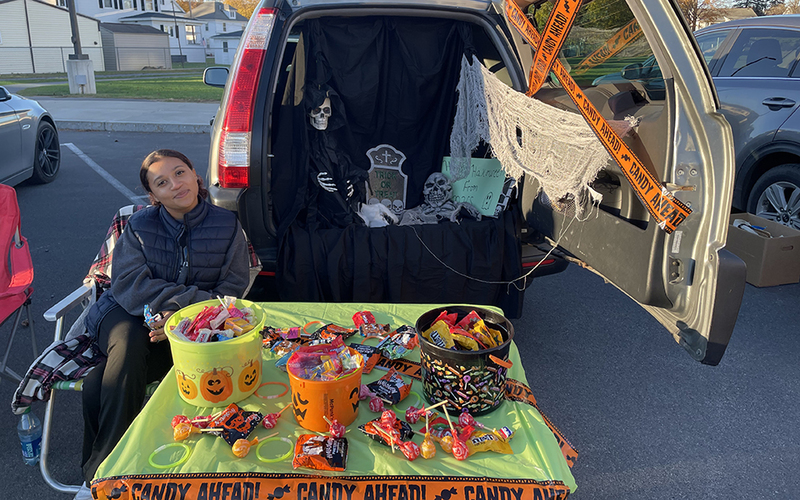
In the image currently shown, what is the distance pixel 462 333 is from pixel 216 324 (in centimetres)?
75

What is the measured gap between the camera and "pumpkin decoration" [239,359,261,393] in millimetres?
1647

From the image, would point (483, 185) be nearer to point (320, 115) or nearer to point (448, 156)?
point (448, 156)

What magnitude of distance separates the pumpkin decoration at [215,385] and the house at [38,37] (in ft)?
113

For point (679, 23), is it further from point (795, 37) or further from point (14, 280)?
point (795, 37)

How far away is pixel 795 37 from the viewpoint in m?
4.51

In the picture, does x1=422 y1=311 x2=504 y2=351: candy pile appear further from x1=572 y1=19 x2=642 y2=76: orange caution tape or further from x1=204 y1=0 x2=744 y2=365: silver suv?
x1=572 y1=19 x2=642 y2=76: orange caution tape

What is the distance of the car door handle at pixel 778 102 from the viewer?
4.45 meters

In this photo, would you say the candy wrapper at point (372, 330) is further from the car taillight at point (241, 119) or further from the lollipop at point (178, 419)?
the car taillight at point (241, 119)

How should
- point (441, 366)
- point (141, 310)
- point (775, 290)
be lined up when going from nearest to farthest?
point (441, 366)
point (141, 310)
point (775, 290)

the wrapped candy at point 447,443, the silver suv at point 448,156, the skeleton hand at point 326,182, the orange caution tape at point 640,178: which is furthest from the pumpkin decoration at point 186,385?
the skeleton hand at point 326,182

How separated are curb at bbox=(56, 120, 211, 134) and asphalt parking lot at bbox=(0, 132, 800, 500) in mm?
6691

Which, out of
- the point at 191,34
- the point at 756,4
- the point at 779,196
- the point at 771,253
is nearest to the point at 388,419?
the point at 771,253

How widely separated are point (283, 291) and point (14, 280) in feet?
4.47

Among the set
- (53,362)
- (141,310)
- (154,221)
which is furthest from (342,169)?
(53,362)
